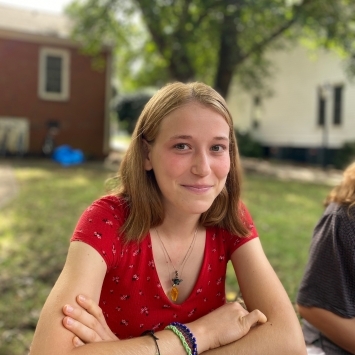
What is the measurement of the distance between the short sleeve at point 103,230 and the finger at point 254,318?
528 millimetres

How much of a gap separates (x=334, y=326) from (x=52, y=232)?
4901 millimetres

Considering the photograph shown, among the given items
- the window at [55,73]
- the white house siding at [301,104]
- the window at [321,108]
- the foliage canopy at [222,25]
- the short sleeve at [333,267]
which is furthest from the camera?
the window at [321,108]

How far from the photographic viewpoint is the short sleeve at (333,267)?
195 centimetres

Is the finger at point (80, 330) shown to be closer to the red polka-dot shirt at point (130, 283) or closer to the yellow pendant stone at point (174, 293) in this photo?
the red polka-dot shirt at point (130, 283)

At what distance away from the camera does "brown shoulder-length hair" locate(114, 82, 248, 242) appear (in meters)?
1.76

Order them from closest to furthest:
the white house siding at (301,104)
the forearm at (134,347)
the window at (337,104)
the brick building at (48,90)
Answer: the forearm at (134,347)
the brick building at (48,90)
the white house siding at (301,104)
the window at (337,104)

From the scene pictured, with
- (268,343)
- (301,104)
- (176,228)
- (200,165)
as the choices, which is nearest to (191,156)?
(200,165)

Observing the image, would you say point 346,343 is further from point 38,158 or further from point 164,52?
point 38,158

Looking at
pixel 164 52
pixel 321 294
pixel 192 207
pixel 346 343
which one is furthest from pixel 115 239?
pixel 164 52

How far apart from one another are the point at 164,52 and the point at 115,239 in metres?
13.6

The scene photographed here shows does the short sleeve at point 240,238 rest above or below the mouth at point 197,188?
below

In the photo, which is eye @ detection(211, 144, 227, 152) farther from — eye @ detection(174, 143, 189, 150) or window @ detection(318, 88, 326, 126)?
window @ detection(318, 88, 326, 126)

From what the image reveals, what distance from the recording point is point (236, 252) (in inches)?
77.4

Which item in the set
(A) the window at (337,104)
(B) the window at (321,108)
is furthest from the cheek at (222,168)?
(B) the window at (321,108)
